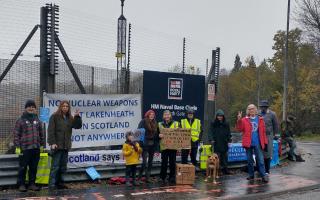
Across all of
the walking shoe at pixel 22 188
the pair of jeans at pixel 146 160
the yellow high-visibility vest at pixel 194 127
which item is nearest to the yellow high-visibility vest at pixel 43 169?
the walking shoe at pixel 22 188

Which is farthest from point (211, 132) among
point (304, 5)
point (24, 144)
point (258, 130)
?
point (304, 5)

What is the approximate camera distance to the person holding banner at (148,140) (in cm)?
1136

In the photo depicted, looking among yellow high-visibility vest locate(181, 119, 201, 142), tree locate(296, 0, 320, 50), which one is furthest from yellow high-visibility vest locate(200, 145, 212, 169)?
tree locate(296, 0, 320, 50)

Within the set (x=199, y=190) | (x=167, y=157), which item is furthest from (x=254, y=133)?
(x=199, y=190)

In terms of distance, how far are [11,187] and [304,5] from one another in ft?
124

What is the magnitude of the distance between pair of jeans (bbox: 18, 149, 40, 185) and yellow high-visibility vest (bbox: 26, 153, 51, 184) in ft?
1.13

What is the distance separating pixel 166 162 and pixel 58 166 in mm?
2693

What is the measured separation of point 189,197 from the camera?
9.71 metres

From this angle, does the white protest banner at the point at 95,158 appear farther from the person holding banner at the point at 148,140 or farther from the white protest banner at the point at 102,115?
the person holding banner at the point at 148,140

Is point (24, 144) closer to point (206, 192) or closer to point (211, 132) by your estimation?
point (206, 192)

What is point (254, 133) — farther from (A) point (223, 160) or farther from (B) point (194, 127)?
(B) point (194, 127)

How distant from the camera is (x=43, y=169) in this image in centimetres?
1048

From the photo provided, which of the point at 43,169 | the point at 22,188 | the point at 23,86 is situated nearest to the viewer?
the point at 22,188

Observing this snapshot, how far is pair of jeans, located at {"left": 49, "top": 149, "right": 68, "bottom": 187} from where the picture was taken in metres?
10.2
